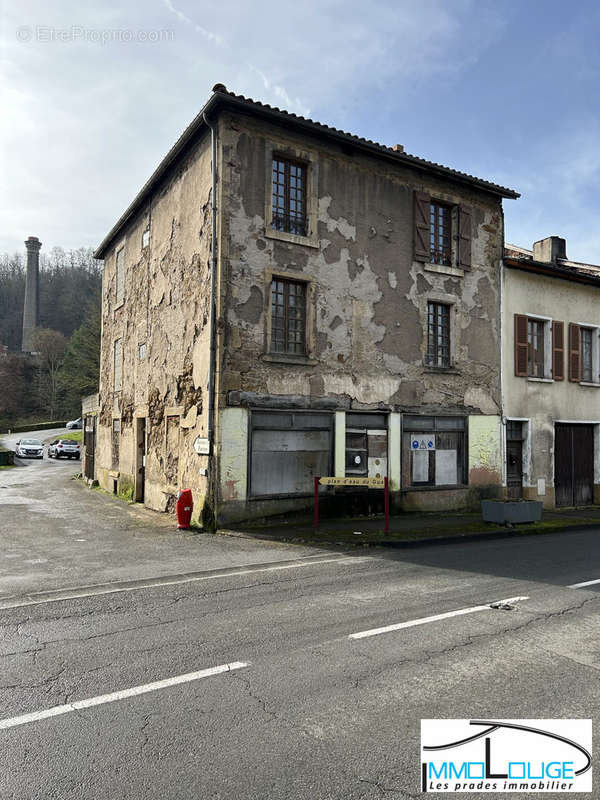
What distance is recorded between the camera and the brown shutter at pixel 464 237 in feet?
57.0

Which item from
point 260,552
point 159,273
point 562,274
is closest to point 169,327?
point 159,273

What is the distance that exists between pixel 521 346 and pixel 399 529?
827cm

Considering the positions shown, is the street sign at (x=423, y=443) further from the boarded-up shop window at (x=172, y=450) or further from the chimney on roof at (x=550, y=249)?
the chimney on roof at (x=550, y=249)

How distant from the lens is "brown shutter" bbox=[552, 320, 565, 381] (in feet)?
63.2

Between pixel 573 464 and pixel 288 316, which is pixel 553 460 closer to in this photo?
pixel 573 464

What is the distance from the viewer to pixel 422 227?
16500 mm

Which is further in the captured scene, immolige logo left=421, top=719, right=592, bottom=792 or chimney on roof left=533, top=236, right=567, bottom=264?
chimney on roof left=533, top=236, right=567, bottom=264

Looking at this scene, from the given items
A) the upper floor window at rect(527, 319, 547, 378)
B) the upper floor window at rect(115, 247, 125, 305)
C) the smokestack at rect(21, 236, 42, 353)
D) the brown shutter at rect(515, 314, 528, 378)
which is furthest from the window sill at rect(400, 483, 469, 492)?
the smokestack at rect(21, 236, 42, 353)

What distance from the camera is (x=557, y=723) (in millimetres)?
3996

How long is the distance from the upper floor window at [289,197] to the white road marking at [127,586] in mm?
8010

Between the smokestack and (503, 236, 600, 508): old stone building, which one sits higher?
the smokestack

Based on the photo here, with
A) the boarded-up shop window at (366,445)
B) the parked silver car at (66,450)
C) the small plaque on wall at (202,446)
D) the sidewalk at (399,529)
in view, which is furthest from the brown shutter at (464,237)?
the parked silver car at (66,450)

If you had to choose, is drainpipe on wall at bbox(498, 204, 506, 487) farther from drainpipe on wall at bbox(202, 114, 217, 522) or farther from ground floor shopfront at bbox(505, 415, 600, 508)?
drainpipe on wall at bbox(202, 114, 217, 522)

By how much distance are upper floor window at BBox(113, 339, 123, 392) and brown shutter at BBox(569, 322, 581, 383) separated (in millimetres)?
14787
